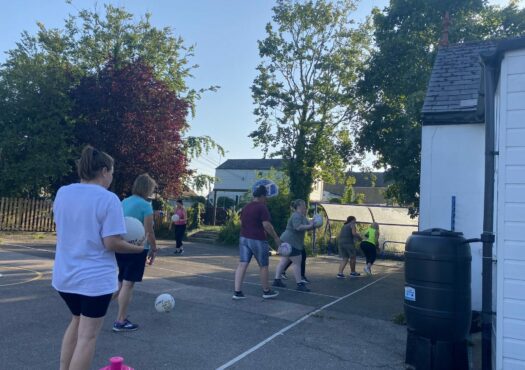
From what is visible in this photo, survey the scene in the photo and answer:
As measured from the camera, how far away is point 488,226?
455cm

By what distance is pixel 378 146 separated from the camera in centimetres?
1599

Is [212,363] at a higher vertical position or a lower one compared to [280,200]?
lower

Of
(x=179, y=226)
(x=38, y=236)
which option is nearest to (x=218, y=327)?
(x=179, y=226)

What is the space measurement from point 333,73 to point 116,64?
13072 mm

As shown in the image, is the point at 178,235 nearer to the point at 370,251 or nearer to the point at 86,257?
the point at 370,251

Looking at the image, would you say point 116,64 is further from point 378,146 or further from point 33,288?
point 33,288

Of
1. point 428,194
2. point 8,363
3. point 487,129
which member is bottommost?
point 8,363

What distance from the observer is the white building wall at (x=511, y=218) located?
412cm

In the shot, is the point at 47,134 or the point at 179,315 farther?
the point at 47,134

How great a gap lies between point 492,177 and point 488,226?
0.51 meters

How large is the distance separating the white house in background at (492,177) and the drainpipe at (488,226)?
0.03 feet

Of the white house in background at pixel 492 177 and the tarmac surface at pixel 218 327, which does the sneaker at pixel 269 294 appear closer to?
the tarmac surface at pixel 218 327

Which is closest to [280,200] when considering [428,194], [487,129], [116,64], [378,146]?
[378,146]

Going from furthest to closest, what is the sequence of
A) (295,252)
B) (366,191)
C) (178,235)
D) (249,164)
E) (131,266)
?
1. (249,164)
2. (366,191)
3. (178,235)
4. (295,252)
5. (131,266)
